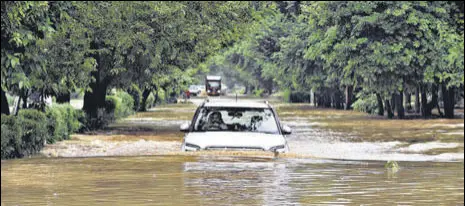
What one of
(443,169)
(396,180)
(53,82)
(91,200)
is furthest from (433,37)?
(91,200)

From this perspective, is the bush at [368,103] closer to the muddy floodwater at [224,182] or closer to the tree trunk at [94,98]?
the tree trunk at [94,98]

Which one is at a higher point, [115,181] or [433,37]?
[433,37]

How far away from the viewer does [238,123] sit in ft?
57.8

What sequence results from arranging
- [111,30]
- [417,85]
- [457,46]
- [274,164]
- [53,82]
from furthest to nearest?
[417,85] < [457,46] < [111,30] < [53,82] < [274,164]

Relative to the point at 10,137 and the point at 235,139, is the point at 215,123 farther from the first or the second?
the point at 10,137

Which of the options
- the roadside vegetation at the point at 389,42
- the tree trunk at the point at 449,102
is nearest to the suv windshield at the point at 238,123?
the roadside vegetation at the point at 389,42

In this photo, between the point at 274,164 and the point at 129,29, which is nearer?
the point at 274,164

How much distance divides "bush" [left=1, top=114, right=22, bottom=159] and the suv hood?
5369 mm

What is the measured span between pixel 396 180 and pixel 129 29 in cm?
1424

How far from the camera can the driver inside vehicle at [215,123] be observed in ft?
57.1

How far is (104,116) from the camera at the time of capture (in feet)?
131

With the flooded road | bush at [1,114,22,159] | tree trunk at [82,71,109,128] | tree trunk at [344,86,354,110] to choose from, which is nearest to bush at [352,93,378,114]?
tree trunk at [344,86,354,110]

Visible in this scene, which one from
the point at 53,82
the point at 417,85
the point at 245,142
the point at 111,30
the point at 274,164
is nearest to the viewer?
the point at 274,164

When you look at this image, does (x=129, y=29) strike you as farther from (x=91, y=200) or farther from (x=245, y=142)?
(x=91, y=200)
